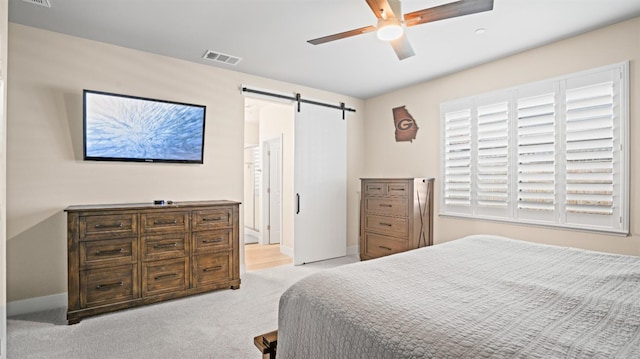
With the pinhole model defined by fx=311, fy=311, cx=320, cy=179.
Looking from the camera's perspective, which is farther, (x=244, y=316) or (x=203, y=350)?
(x=244, y=316)

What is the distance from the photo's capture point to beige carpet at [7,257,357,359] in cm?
226

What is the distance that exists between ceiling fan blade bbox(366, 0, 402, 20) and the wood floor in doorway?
11.8ft

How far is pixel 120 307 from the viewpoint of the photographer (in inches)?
114

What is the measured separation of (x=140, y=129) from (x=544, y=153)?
431cm

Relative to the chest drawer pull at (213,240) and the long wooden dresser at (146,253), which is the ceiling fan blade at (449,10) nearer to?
the long wooden dresser at (146,253)

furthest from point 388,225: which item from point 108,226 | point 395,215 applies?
point 108,226

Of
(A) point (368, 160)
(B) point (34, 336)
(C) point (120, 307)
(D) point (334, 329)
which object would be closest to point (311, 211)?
(A) point (368, 160)

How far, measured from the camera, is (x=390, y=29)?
215cm

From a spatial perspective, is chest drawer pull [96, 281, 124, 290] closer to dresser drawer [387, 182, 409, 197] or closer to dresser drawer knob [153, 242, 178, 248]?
dresser drawer knob [153, 242, 178, 248]

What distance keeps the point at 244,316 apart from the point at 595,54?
13.5 ft

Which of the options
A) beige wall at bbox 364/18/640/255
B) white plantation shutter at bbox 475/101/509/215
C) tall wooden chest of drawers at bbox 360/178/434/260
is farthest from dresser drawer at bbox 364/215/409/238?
white plantation shutter at bbox 475/101/509/215

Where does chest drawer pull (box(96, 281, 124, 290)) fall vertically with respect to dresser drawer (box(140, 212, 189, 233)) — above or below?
below

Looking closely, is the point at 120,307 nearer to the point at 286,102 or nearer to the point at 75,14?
the point at 75,14

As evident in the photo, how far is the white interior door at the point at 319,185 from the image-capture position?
4707 millimetres
